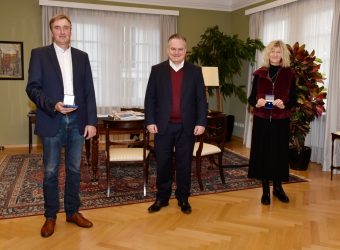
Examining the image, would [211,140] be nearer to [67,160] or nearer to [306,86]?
[306,86]

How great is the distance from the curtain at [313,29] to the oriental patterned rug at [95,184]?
108 centimetres

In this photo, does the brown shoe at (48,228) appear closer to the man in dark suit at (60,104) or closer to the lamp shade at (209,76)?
the man in dark suit at (60,104)

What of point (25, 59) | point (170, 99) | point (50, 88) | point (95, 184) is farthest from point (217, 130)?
point (25, 59)

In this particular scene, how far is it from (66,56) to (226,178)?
2.49 m

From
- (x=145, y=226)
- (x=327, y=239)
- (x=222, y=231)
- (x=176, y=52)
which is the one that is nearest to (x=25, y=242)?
(x=145, y=226)

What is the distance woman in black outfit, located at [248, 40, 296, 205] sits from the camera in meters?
→ 3.17

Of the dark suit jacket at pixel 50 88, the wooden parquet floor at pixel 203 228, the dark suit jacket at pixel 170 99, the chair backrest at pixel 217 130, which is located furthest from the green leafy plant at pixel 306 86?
the dark suit jacket at pixel 50 88

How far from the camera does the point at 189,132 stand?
2.92m

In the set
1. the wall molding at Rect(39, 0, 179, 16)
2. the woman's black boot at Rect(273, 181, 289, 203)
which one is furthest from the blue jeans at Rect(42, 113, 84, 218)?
the wall molding at Rect(39, 0, 179, 16)

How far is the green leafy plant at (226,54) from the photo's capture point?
608 centimetres

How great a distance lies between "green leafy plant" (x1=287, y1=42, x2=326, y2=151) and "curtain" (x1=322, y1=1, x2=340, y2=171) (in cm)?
17

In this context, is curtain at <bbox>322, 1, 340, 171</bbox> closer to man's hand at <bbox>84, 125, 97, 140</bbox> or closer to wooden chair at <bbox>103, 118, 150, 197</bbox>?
wooden chair at <bbox>103, 118, 150, 197</bbox>

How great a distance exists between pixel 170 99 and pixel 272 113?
0.99 meters

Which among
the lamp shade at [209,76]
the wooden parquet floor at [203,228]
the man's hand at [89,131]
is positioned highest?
the lamp shade at [209,76]
